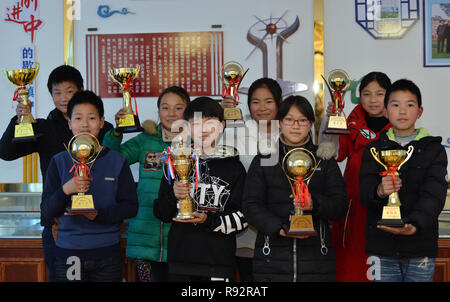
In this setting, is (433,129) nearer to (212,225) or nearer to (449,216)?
(449,216)

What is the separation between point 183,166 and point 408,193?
3.17 feet

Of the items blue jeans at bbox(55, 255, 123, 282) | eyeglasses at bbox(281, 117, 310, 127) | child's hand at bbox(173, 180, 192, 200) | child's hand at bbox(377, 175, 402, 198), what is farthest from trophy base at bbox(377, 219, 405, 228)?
blue jeans at bbox(55, 255, 123, 282)

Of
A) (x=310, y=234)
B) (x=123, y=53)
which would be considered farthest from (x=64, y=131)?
(x=310, y=234)

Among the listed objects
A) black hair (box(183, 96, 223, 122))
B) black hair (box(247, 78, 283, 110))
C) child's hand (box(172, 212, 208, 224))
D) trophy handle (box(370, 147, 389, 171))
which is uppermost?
black hair (box(247, 78, 283, 110))

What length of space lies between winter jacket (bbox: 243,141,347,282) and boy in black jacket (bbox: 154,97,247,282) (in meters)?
0.09

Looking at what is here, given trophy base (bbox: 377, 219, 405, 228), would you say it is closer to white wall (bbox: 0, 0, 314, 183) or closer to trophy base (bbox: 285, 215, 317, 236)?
trophy base (bbox: 285, 215, 317, 236)

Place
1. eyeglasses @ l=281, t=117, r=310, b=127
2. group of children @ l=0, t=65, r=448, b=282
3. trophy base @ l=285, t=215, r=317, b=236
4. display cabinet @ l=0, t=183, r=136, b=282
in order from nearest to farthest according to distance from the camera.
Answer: trophy base @ l=285, t=215, r=317, b=236 < group of children @ l=0, t=65, r=448, b=282 < eyeglasses @ l=281, t=117, r=310, b=127 < display cabinet @ l=0, t=183, r=136, b=282

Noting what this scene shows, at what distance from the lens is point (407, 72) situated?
3396 mm

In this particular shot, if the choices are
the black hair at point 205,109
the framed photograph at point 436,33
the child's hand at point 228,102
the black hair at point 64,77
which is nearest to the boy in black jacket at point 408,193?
the black hair at point 205,109

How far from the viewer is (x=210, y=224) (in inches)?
84.2

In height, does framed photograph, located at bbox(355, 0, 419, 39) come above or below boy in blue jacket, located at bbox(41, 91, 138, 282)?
above

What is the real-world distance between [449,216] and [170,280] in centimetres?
193

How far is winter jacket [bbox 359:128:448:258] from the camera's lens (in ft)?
6.94

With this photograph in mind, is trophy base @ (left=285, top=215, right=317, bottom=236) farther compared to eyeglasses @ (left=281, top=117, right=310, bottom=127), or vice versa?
eyeglasses @ (left=281, top=117, right=310, bottom=127)
